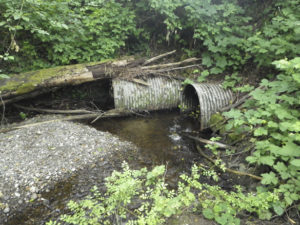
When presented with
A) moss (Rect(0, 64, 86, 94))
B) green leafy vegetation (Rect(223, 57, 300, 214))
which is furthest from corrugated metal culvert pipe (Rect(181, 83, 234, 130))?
moss (Rect(0, 64, 86, 94))

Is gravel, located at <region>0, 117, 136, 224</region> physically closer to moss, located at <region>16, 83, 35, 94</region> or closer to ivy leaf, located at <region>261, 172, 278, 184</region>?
moss, located at <region>16, 83, 35, 94</region>

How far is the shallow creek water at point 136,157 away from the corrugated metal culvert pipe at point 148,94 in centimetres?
39

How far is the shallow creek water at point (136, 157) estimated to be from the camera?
332 centimetres

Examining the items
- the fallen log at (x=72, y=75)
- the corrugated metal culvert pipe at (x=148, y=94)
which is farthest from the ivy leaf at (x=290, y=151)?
the fallen log at (x=72, y=75)

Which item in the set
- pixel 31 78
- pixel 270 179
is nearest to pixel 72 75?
pixel 31 78

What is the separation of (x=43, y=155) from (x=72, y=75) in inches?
102

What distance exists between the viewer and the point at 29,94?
551cm

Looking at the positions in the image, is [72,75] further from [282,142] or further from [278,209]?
[278,209]

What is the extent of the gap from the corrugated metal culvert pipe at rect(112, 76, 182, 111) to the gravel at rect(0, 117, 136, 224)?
1.42m

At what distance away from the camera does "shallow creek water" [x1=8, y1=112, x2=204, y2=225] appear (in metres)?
3.32

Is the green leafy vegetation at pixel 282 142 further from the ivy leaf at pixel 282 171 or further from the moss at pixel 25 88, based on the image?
the moss at pixel 25 88

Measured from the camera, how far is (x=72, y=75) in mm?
5863

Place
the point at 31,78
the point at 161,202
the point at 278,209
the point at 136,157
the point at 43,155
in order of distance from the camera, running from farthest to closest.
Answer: the point at 31,78
the point at 136,157
the point at 43,155
the point at 278,209
the point at 161,202

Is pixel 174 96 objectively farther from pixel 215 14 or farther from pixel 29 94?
pixel 29 94
